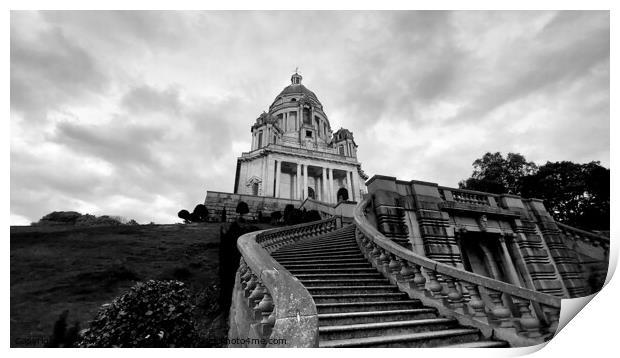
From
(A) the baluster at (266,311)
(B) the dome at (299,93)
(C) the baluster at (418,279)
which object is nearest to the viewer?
(A) the baluster at (266,311)

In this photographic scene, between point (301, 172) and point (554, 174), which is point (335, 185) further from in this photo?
point (554, 174)

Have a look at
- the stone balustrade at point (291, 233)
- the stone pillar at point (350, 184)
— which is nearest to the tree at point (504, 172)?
the stone pillar at point (350, 184)

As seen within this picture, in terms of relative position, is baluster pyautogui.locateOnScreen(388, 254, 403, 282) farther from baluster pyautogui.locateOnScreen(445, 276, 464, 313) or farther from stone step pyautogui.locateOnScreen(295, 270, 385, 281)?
baluster pyautogui.locateOnScreen(445, 276, 464, 313)

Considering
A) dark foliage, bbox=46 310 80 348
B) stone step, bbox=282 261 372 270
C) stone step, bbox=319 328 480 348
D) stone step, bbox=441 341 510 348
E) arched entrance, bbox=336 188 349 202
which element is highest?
arched entrance, bbox=336 188 349 202

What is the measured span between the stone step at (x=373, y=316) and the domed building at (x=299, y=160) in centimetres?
2650

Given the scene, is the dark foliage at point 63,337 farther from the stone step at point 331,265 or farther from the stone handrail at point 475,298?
the stone handrail at point 475,298

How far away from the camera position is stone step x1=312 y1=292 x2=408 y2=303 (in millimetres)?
4809

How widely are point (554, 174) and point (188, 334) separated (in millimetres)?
35898

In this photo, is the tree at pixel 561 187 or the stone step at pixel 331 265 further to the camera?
the tree at pixel 561 187

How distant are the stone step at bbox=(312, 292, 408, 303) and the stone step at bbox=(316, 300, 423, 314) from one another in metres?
0.15

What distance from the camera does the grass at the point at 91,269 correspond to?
6.31 m

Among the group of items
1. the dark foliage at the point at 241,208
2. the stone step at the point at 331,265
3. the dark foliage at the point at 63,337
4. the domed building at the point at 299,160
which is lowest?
the dark foliage at the point at 63,337

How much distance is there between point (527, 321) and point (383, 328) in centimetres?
199

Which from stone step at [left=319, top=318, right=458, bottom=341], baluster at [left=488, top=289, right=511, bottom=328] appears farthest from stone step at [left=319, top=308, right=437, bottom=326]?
baluster at [left=488, top=289, right=511, bottom=328]
